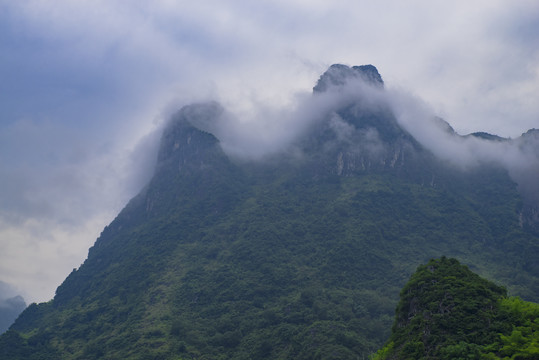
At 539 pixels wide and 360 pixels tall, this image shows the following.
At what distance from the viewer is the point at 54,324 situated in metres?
131

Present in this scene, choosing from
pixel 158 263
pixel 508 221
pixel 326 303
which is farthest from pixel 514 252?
pixel 158 263

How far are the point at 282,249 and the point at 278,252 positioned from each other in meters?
2.07

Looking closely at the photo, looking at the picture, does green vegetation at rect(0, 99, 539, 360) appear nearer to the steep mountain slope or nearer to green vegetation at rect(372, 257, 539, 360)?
the steep mountain slope

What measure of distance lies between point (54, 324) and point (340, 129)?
126496 mm

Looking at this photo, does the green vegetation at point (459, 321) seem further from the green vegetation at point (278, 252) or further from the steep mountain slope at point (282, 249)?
the steep mountain slope at point (282, 249)

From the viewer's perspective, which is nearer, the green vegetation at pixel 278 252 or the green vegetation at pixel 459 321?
the green vegetation at pixel 459 321

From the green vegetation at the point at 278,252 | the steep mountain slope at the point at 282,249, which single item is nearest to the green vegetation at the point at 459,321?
the green vegetation at the point at 278,252

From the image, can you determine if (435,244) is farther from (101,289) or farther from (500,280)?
(101,289)

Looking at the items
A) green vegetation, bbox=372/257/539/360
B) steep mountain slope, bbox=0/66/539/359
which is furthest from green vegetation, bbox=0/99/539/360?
green vegetation, bbox=372/257/539/360

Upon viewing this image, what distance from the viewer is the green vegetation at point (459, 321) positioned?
4212 cm

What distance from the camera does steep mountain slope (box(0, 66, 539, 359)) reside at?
10106 centimetres

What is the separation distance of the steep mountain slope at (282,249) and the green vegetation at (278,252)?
1.64ft

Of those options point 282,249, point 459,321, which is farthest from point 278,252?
point 459,321

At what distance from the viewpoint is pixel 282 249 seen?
445ft
